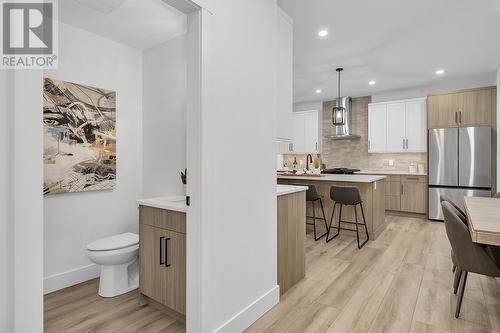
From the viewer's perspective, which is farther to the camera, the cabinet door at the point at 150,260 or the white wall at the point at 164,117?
the white wall at the point at 164,117

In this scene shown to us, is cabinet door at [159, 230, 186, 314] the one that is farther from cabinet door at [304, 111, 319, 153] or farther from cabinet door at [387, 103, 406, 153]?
cabinet door at [304, 111, 319, 153]

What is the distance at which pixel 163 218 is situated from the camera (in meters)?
2.05

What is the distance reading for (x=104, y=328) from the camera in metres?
1.94

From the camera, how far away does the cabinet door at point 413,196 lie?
217 inches

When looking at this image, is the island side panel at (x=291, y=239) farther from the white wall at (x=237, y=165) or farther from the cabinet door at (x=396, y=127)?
the cabinet door at (x=396, y=127)

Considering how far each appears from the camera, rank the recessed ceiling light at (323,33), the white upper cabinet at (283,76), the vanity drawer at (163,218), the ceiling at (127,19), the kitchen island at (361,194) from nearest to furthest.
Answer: the vanity drawer at (163,218) → the ceiling at (127,19) → the white upper cabinet at (283,76) → the recessed ceiling light at (323,33) → the kitchen island at (361,194)

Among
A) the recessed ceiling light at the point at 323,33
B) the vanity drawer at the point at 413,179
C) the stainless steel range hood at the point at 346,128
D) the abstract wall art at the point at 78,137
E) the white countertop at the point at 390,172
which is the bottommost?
the vanity drawer at the point at 413,179

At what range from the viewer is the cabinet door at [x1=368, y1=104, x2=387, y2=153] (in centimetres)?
619

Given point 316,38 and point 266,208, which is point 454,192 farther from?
point 266,208

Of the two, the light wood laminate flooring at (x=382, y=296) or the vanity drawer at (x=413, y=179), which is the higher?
the vanity drawer at (x=413, y=179)

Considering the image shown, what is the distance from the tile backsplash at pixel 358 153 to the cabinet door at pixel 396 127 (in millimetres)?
362

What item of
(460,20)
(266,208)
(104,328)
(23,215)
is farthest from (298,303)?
(460,20)

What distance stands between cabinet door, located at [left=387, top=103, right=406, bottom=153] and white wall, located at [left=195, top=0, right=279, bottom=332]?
486cm

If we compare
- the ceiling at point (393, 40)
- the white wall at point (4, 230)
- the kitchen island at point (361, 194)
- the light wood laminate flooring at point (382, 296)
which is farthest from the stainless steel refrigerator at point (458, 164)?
the white wall at point (4, 230)
